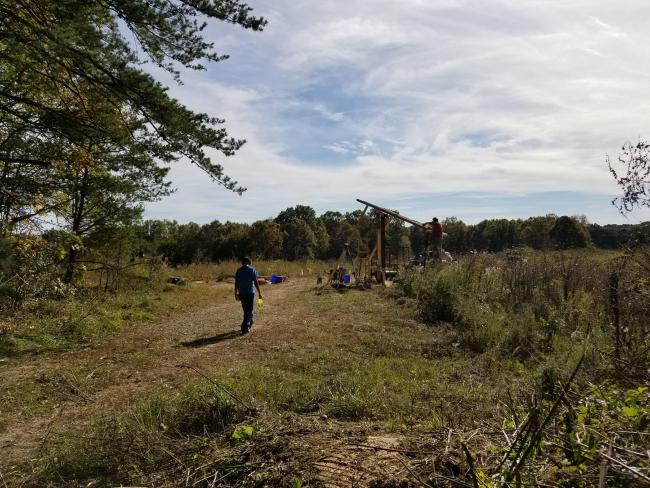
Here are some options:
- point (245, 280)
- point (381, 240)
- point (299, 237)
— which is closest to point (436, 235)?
point (381, 240)

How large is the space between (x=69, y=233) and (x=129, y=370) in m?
5.67

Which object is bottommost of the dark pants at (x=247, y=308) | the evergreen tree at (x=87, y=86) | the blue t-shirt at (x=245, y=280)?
the dark pants at (x=247, y=308)

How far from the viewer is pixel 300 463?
3006 mm

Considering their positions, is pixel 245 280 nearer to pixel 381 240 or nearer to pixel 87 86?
pixel 87 86

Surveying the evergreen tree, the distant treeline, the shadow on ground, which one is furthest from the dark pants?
the distant treeline

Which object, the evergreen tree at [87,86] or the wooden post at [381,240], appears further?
the wooden post at [381,240]

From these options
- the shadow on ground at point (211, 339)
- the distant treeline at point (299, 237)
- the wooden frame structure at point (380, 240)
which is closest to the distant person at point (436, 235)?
the wooden frame structure at point (380, 240)

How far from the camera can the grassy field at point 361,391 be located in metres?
2.65

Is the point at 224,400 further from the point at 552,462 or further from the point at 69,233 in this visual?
the point at 69,233

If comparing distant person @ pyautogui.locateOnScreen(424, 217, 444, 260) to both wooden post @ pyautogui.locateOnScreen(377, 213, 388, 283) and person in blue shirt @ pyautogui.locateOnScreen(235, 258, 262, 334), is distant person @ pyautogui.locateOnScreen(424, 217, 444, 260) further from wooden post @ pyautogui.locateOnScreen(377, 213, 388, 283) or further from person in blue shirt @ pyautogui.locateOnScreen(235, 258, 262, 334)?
person in blue shirt @ pyautogui.locateOnScreen(235, 258, 262, 334)

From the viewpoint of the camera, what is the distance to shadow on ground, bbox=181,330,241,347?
9.36 metres

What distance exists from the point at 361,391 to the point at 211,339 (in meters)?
5.23

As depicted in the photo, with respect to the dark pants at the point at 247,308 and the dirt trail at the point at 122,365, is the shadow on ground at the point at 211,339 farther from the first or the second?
the dark pants at the point at 247,308

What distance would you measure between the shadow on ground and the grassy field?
0.09m
